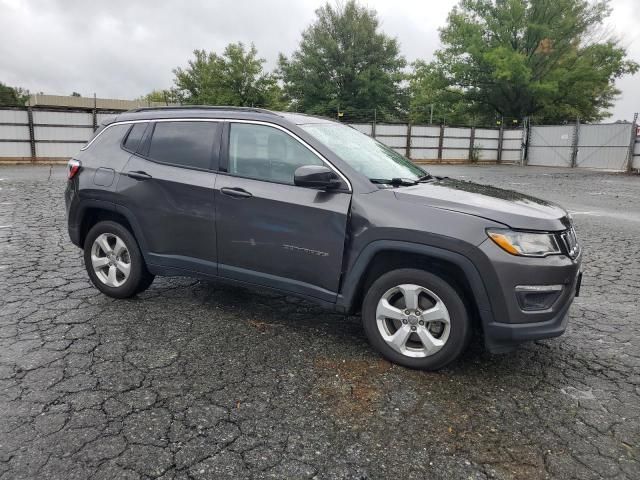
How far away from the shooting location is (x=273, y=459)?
2375 mm

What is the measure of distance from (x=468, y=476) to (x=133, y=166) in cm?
346

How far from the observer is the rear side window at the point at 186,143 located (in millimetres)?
3973

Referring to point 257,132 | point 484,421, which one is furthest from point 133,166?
point 484,421

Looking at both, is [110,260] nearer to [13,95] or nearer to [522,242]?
[522,242]

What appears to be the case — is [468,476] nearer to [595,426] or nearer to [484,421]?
[484,421]

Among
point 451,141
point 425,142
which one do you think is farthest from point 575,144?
point 425,142

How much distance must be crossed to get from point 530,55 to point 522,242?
40.0 m

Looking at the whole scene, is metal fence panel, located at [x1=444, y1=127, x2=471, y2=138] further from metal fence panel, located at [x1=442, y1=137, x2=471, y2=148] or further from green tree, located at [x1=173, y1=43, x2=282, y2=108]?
green tree, located at [x1=173, y1=43, x2=282, y2=108]

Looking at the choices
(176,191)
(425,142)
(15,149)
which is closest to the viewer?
(176,191)

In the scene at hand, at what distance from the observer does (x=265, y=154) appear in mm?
3754

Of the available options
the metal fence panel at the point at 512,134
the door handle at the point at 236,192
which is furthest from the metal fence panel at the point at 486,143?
the door handle at the point at 236,192

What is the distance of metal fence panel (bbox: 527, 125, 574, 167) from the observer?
98.9ft

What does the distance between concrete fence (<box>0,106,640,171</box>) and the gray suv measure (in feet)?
65.4

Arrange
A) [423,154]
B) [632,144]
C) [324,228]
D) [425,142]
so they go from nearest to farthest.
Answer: [324,228], [632,144], [425,142], [423,154]
